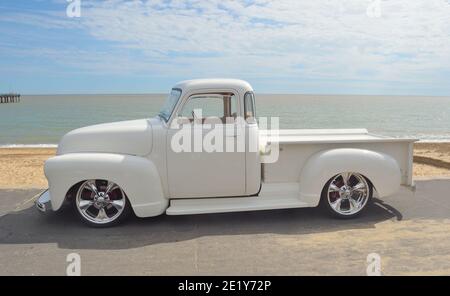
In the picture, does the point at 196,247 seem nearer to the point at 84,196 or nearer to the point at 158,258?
the point at 158,258

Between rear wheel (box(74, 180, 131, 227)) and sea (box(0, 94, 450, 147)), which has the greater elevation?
rear wheel (box(74, 180, 131, 227))

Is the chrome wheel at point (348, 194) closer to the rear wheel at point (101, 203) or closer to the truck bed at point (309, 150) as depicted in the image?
the truck bed at point (309, 150)

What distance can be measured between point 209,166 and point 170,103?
3.78 ft

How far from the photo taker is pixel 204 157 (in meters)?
5.50

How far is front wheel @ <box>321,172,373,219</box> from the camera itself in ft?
18.9

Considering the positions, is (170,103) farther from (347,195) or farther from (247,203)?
(347,195)

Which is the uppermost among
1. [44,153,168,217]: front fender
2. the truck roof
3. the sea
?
the truck roof

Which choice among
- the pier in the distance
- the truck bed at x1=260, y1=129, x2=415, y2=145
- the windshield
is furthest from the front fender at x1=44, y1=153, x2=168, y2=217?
the pier in the distance

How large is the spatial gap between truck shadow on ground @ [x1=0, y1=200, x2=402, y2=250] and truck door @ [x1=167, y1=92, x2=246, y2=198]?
1.47ft

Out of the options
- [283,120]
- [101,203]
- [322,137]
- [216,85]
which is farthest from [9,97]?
[322,137]

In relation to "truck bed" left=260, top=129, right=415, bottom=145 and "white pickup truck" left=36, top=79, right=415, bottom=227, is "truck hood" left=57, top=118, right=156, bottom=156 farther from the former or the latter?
"truck bed" left=260, top=129, right=415, bottom=145
